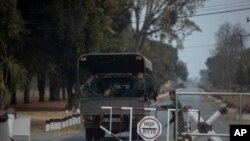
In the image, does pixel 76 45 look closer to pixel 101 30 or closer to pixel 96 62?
pixel 101 30

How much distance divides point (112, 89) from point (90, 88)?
3.60 ft

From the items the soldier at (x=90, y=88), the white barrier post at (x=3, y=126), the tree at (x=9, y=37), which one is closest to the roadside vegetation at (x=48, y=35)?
the tree at (x=9, y=37)

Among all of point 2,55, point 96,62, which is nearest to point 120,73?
point 96,62

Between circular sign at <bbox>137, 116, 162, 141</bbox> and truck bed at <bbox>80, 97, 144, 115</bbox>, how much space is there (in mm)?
5347

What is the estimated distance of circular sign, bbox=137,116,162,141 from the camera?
18156 millimetres

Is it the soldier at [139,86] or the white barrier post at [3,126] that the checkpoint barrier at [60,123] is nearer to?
the soldier at [139,86]

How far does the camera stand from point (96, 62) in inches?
1065

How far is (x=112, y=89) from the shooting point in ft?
87.4

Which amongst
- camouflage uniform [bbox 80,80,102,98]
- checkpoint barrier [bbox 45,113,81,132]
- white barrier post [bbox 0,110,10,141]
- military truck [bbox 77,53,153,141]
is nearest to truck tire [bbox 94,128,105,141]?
military truck [bbox 77,53,153,141]

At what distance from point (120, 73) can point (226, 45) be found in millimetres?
56629

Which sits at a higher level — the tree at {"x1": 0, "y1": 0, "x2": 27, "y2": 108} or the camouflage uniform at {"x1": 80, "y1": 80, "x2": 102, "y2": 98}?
the tree at {"x1": 0, "y1": 0, "x2": 27, "y2": 108}

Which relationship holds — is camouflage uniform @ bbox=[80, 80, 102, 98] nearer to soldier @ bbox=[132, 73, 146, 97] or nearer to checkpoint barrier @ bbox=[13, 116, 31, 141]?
soldier @ bbox=[132, 73, 146, 97]

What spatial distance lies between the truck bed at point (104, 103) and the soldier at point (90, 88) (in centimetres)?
118

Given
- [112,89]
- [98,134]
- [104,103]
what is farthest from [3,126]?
[112,89]
